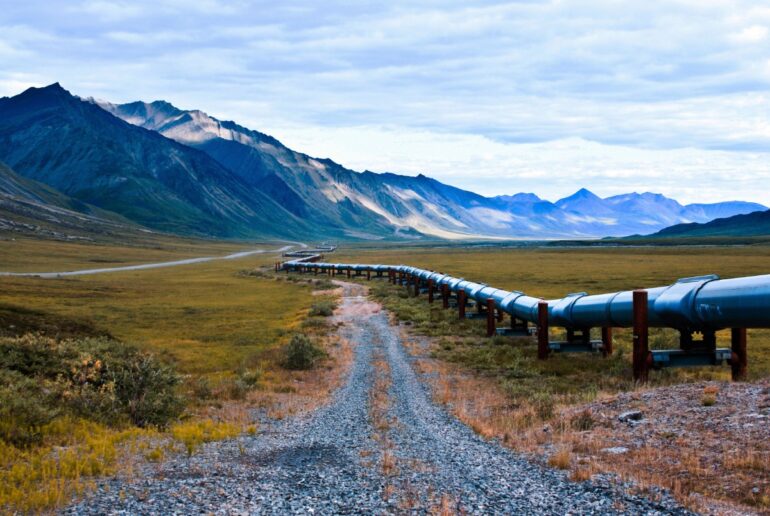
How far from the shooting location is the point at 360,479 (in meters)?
10.1

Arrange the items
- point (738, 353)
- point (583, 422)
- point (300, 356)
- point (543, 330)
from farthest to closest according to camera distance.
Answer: point (300, 356) < point (543, 330) < point (738, 353) < point (583, 422)

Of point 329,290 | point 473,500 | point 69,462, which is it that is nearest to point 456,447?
point 473,500

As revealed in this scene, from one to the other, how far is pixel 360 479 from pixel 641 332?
1040cm

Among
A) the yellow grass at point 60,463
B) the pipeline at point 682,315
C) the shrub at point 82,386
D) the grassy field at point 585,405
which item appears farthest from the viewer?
the pipeline at point 682,315

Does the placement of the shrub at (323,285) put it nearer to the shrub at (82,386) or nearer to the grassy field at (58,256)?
the shrub at (82,386)

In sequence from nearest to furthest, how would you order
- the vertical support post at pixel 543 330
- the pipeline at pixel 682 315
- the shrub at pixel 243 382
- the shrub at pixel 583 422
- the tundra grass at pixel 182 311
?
the shrub at pixel 583 422, the pipeline at pixel 682 315, the shrub at pixel 243 382, the vertical support post at pixel 543 330, the tundra grass at pixel 182 311

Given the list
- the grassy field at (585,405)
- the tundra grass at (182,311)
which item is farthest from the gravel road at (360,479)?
the tundra grass at (182,311)

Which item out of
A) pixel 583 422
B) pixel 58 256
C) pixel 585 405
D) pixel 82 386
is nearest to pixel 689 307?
pixel 585 405

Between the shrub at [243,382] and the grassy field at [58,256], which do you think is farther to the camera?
the grassy field at [58,256]

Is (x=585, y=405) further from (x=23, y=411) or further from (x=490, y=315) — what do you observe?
(x=490, y=315)

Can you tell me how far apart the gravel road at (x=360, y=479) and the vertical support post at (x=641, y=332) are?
6.27m

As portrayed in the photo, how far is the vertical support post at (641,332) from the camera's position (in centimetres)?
1698

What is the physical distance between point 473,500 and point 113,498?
208 inches

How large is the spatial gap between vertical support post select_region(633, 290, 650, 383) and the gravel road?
627cm
